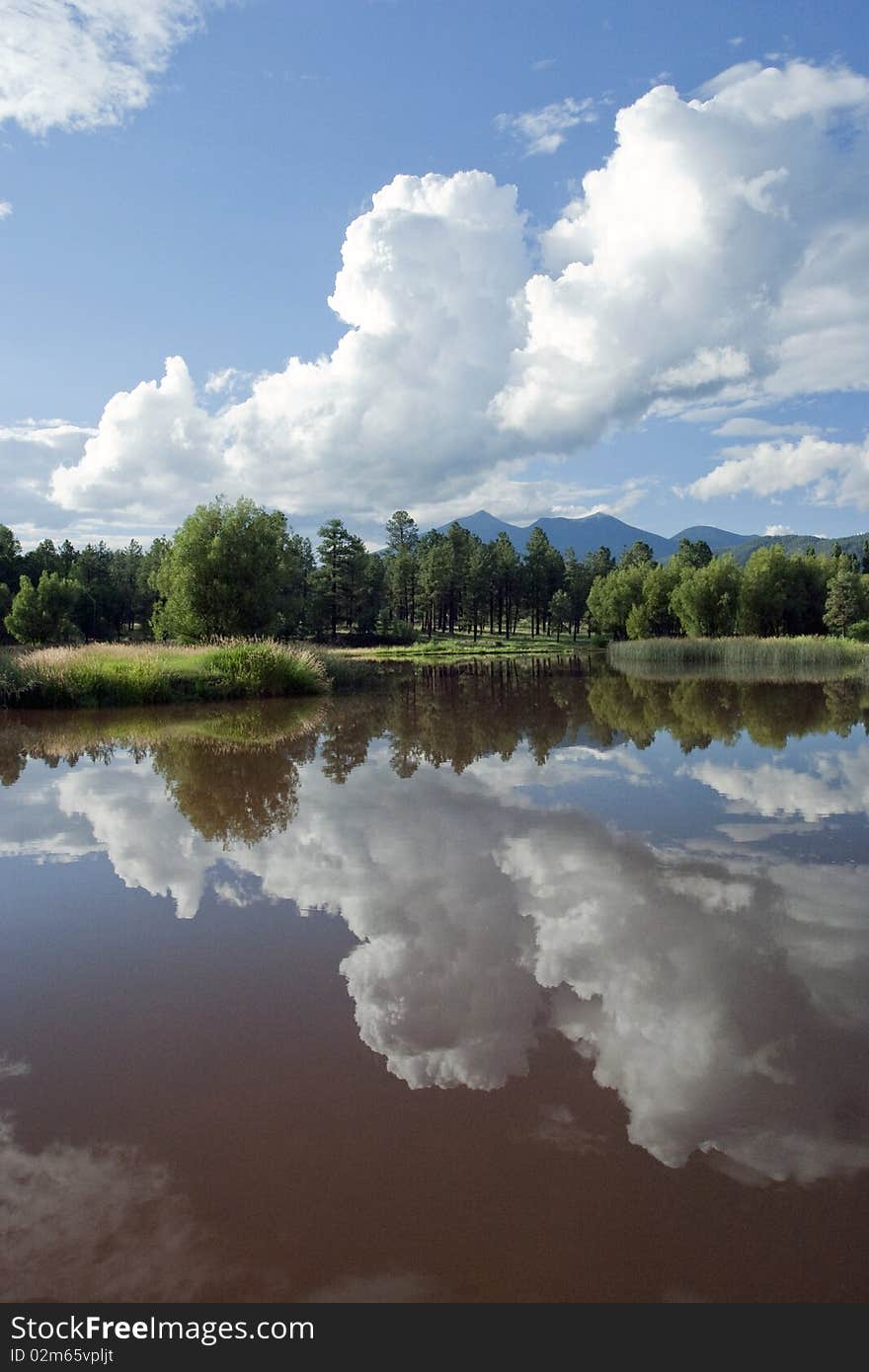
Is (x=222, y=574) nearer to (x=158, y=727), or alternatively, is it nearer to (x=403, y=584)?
(x=158, y=727)

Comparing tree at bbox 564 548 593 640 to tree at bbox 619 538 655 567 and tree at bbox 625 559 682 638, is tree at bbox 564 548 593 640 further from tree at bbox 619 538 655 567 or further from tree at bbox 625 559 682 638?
tree at bbox 625 559 682 638

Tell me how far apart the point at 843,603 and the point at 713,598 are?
36.1ft

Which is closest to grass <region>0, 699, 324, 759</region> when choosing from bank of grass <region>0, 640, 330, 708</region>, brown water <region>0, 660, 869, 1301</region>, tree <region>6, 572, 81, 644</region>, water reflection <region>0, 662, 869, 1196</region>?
water reflection <region>0, 662, 869, 1196</region>

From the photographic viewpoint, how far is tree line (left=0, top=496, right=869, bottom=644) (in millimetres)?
41781

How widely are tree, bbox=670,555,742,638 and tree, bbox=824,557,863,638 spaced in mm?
8080

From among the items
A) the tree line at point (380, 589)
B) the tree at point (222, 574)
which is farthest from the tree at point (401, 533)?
the tree at point (222, 574)

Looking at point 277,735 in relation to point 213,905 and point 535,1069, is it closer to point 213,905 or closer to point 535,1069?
point 213,905

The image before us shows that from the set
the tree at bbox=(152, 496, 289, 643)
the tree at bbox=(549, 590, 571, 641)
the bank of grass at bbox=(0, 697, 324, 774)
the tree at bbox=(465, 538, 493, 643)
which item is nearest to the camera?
the bank of grass at bbox=(0, 697, 324, 774)

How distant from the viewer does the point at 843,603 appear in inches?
2660

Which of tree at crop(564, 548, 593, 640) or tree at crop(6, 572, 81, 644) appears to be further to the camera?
tree at crop(564, 548, 593, 640)

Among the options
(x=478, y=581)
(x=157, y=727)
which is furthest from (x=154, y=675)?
(x=478, y=581)

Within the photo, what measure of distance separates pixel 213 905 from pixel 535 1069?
3836mm

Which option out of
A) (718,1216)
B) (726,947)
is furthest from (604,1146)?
(726,947)

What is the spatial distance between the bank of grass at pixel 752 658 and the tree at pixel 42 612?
38.4m
